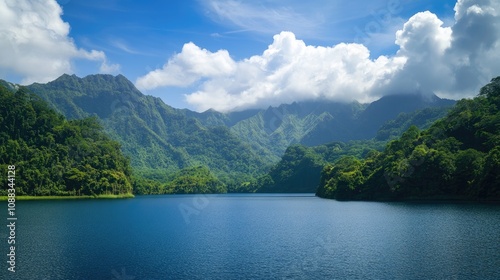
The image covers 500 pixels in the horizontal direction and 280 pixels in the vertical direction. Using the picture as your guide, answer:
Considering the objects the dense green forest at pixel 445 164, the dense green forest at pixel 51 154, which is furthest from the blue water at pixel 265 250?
the dense green forest at pixel 51 154

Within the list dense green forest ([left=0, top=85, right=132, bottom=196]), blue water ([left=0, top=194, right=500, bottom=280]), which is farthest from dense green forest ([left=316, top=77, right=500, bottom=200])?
dense green forest ([left=0, top=85, right=132, bottom=196])

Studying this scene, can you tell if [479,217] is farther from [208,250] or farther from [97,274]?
[97,274]

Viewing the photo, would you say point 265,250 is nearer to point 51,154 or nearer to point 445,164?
point 445,164

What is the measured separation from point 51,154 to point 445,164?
145755 mm

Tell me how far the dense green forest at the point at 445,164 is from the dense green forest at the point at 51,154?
102075 millimetres

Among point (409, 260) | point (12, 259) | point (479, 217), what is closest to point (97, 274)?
point (12, 259)

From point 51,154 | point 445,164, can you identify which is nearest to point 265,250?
point 445,164

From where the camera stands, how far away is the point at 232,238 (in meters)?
53.4

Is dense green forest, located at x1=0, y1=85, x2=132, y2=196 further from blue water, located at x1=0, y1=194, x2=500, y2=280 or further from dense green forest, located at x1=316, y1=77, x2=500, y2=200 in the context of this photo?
dense green forest, located at x1=316, y1=77, x2=500, y2=200

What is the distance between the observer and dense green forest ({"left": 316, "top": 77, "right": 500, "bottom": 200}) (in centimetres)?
9938

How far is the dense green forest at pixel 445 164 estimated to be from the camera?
99375 mm

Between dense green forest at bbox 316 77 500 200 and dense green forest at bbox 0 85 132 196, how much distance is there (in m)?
102

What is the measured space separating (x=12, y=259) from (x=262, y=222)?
43521mm

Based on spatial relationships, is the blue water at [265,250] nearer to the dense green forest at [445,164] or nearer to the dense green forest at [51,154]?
the dense green forest at [445,164]
